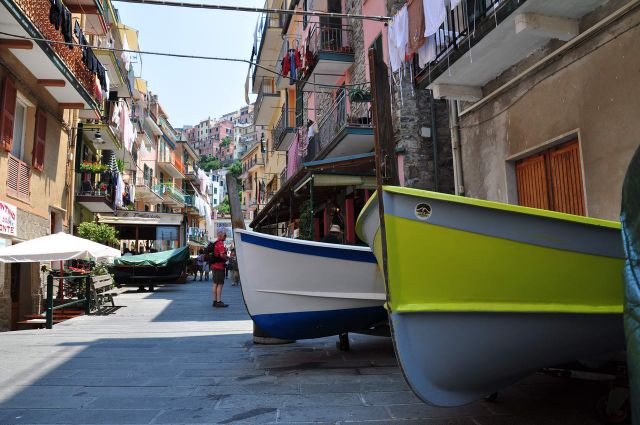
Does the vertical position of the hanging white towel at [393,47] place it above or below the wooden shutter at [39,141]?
above

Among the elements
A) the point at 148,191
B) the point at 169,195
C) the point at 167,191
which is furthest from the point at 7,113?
the point at 169,195

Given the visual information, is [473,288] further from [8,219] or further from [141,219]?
[141,219]

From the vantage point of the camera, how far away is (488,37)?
6.82 metres

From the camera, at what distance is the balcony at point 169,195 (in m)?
40.5

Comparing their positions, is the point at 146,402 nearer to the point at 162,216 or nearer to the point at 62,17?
the point at 62,17

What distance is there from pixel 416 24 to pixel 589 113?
10.2 feet

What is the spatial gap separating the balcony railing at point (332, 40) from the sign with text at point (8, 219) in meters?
8.82

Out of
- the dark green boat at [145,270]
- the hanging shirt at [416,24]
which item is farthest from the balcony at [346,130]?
the dark green boat at [145,270]

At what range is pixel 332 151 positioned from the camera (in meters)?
12.9

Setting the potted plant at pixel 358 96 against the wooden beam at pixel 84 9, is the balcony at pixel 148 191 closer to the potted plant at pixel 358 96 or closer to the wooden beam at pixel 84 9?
the wooden beam at pixel 84 9

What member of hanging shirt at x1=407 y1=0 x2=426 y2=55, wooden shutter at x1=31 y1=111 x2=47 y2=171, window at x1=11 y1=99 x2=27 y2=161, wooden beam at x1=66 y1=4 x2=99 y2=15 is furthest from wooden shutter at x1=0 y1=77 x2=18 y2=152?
hanging shirt at x1=407 y1=0 x2=426 y2=55

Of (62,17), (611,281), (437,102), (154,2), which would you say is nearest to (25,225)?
(62,17)

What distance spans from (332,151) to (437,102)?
287cm

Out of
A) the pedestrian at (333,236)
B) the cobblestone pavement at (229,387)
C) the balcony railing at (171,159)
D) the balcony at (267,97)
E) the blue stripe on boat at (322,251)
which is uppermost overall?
the balcony railing at (171,159)
